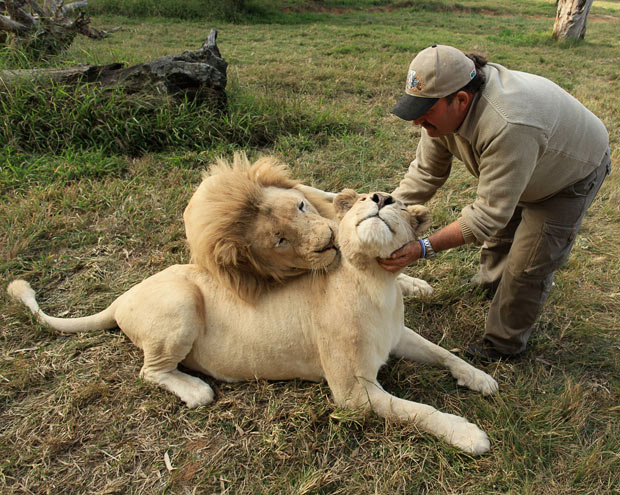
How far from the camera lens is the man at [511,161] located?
230 cm

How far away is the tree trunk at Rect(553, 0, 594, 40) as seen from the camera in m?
10.9

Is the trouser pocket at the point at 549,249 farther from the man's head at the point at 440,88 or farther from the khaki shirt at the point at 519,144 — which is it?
the man's head at the point at 440,88

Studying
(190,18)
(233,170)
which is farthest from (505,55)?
(233,170)

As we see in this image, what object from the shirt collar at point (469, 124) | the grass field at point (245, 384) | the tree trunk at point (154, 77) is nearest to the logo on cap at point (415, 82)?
the shirt collar at point (469, 124)

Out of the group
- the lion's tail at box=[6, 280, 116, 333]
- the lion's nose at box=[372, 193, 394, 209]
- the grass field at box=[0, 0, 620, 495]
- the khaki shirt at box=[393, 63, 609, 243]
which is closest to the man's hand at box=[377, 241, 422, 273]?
the lion's nose at box=[372, 193, 394, 209]

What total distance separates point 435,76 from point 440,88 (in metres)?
0.07

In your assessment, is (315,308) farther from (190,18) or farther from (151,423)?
(190,18)

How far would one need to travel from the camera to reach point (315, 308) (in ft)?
7.84

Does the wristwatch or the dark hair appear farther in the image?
the dark hair

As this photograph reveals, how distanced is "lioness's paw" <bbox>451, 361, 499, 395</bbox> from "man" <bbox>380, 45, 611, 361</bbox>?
10.9 inches

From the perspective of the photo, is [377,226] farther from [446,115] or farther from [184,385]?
[184,385]

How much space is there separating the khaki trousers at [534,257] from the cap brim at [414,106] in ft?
3.07

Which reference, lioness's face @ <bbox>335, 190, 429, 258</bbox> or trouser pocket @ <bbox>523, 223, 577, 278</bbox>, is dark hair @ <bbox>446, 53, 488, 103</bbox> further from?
trouser pocket @ <bbox>523, 223, 577, 278</bbox>

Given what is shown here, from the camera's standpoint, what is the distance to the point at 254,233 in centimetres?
228
